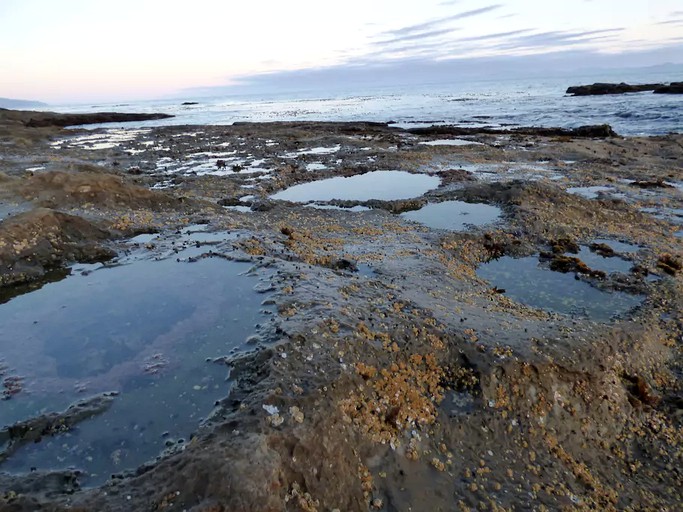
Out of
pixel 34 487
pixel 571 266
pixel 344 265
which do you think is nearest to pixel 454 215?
pixel 571 266

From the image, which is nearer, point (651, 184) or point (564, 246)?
point (564, 246)

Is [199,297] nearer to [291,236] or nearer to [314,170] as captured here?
[291,236]

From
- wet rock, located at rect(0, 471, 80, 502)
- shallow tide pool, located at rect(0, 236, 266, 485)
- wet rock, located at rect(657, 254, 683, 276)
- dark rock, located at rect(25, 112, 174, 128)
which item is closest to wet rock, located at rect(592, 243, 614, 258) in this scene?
wet rock, located at rect(657, 254, 683, 276)

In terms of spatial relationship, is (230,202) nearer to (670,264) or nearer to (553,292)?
(553,292)

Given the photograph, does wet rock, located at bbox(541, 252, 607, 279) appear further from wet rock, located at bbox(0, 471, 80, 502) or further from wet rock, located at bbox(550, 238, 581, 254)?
wet rock, located at bbox(0, 471, 80, 502)

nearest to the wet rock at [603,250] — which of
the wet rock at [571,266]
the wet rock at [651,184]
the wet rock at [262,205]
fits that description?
the wet rock at [571,266]

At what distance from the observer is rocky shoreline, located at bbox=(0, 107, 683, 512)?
4789mm

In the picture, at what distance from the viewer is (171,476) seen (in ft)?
14.5

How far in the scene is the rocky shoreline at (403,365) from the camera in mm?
4789

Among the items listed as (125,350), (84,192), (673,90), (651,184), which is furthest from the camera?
(673,90)

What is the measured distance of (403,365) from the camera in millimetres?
6754

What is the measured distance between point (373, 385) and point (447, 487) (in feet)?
5.11

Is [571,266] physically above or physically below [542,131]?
below

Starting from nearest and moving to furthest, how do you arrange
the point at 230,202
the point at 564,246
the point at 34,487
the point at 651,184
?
the point at 34,487, the point at 564,246, the point at 230,202, the point at 651,184
